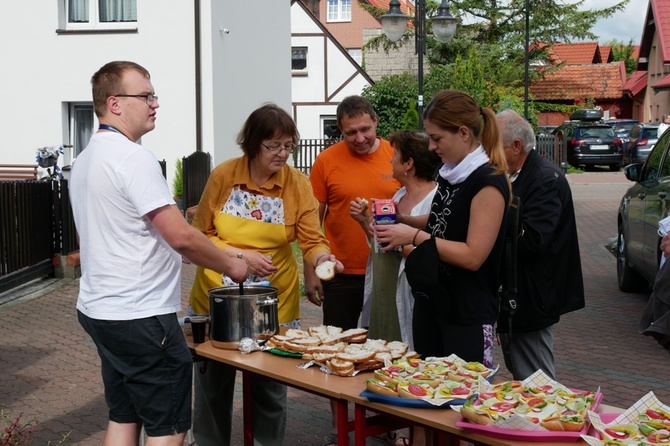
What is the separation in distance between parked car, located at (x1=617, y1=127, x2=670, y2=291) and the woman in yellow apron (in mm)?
5025

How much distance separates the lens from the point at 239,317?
15.1ft

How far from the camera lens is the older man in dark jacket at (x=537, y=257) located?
15.8ft

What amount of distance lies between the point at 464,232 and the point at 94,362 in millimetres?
4912

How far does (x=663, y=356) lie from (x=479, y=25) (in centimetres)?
4000

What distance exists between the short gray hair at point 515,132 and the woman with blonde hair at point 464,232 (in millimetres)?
611

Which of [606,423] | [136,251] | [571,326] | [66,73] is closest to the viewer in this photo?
[606,423]

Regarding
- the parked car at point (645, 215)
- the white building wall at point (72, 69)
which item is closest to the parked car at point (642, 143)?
the white building wall at point (72, 69)

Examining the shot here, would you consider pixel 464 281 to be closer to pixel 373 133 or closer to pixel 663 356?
pixel 373 133

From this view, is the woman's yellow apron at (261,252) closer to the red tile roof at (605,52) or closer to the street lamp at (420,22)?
the street lamp at (420,22)

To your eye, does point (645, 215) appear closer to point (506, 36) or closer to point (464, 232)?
point (464, 232)

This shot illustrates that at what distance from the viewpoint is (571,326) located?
9.79 m

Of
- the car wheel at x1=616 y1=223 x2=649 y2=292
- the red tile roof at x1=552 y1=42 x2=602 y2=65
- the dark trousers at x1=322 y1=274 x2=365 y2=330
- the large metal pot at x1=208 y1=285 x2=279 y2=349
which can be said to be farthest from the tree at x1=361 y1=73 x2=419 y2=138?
the large metal pot at x1=208 y1=285 x2=279 y2=349

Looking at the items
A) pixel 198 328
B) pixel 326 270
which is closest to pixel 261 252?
pixel 326 270

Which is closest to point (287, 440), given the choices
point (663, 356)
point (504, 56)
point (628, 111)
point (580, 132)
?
point (663, 356)
